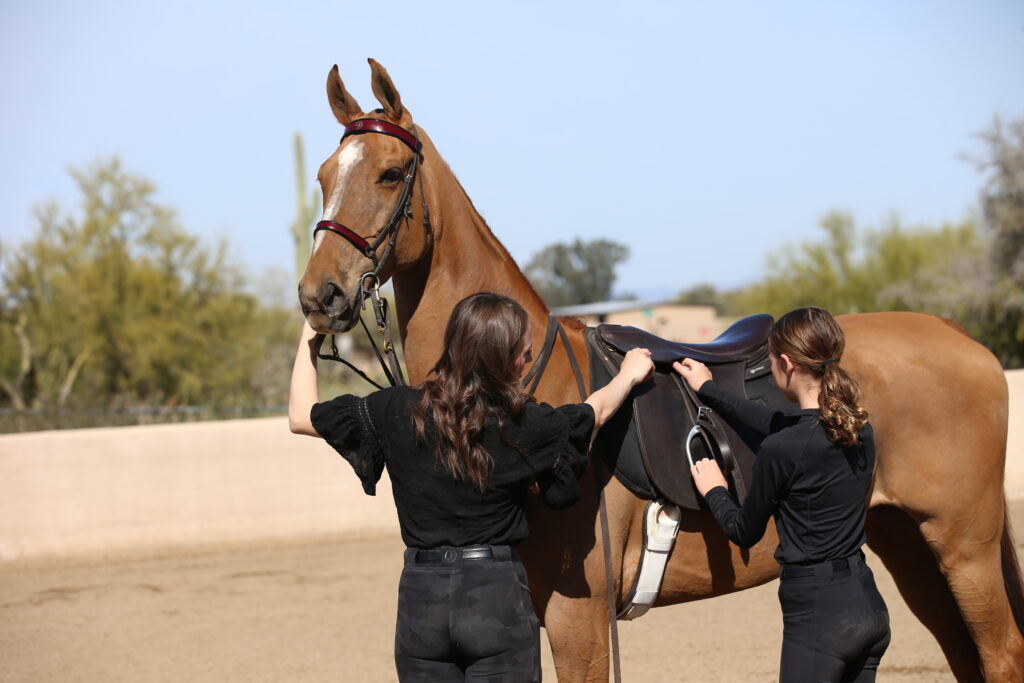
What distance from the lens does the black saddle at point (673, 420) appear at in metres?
2.83

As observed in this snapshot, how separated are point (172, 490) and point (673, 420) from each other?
6.22 meters

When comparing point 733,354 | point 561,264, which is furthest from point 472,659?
point 561,264

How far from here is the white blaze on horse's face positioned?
2684 millimetres

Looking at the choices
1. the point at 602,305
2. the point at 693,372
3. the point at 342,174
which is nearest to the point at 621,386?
the point at 693,372

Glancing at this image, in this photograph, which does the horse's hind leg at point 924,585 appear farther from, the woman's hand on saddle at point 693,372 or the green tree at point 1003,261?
the green tree at point 1003,261

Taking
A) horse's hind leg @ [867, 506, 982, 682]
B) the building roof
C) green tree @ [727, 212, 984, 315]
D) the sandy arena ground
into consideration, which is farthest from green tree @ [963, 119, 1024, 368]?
the building roof

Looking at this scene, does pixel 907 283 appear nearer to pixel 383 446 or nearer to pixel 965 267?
pixel 965 267

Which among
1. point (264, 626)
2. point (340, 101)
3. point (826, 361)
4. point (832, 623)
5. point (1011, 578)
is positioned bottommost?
point (264, 626)

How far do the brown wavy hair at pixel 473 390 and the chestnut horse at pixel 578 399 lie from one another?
0.47 metres

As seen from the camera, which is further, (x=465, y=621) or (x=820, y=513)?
(x=820, y=513)

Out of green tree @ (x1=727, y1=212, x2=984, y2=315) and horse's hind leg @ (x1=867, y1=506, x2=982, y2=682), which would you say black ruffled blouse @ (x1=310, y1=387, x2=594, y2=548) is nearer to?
horse's hind leg @ (x1=867, y1=506, x2=982, y2=682)

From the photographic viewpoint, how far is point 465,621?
2199mm

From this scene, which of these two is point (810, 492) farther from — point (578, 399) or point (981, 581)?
point (981, 581)

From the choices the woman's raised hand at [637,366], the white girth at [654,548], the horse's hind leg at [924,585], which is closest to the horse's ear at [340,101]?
the woman's raised hand at [637,366]
